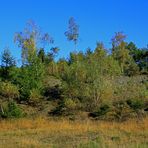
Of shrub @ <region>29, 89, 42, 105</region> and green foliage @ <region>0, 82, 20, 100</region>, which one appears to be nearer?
shrub @ <region>29, 89, 42, 105</region>

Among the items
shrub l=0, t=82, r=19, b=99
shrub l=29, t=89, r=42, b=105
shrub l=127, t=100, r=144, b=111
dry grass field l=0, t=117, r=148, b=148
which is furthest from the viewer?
shrub l=0, t=82, r=19, b=99

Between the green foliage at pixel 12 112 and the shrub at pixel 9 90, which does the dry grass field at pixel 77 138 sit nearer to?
the green foliage at pixel 12 112

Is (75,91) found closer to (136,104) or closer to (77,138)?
(136,104)

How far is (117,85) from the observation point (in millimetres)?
46719

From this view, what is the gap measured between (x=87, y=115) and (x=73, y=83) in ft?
18.7

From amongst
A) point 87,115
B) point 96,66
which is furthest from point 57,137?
point 96,66

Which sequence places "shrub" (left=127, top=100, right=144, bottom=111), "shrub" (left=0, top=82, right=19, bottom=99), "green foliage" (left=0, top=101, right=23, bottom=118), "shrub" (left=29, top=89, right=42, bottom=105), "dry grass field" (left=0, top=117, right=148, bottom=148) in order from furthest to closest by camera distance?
"shrub" (left=0, top=82, right=19, bottom=99) → "shrub" (left=29, top=89, right=42, bottom=105) → "shrub" (left=127, top=100, right=144, bottom=111) → "green foliage" (left=0, top=101, right=23, bottom=118) → "dry grass field" (left=0, top=117, right=148, bottom=148)

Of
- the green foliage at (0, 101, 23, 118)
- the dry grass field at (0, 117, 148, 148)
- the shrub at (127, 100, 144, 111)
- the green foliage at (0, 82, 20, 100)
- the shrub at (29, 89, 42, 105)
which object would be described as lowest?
the dry grass field at (0, 117, 148, 148)

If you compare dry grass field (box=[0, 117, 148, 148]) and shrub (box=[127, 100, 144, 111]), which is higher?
shrub (box=[127, 100, 144, 111])

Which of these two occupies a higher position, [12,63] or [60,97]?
[12,63]

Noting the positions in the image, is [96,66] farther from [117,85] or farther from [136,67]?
[136,67]

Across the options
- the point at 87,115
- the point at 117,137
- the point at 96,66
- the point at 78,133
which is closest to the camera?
the point at 117,137

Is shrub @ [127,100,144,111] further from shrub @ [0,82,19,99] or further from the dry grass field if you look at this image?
the dry grass field

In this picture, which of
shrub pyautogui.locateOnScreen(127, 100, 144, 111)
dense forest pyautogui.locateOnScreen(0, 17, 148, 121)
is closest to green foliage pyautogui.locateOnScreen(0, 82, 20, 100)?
dense forest pyautogui.locateOnScreen(0, 17, 148, 121)
